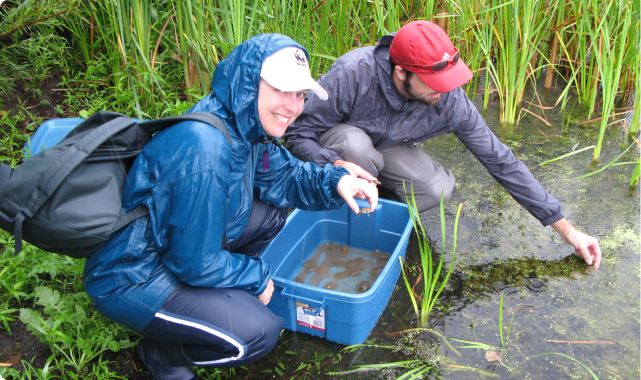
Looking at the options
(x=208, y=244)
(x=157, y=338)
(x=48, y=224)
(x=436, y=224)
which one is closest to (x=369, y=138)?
(x=436, y=224)

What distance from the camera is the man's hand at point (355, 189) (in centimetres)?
161

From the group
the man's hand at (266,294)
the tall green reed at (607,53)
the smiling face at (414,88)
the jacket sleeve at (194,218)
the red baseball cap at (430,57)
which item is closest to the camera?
the jacket sleeve at (194,218)

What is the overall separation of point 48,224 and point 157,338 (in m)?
0.46

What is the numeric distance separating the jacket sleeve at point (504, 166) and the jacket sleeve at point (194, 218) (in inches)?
47.7

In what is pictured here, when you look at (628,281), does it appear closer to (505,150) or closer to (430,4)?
(505,150)

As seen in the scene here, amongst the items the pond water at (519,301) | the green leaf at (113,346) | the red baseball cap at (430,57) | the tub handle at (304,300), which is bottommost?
the pond water at (519,301)

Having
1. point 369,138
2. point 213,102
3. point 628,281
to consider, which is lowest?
point 628,281

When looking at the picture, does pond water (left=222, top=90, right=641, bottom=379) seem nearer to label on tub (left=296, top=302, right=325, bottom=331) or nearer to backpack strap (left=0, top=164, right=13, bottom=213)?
label on tub (left=296, top=302, right=325, bottom=331)

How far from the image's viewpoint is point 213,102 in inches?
56.1

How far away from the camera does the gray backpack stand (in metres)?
1.14

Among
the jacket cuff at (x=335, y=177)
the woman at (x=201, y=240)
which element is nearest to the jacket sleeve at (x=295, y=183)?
the jacket cuff at (x=335, y=177)

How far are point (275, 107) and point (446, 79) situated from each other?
0.80m

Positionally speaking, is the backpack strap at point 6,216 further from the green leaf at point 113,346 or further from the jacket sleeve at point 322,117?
the jacket sleeve at point 322,117

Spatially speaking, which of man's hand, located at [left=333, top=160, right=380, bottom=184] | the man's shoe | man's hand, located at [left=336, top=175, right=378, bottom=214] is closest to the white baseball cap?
man's hand, located at [left=336, top=175, right=378, bottom=214]
